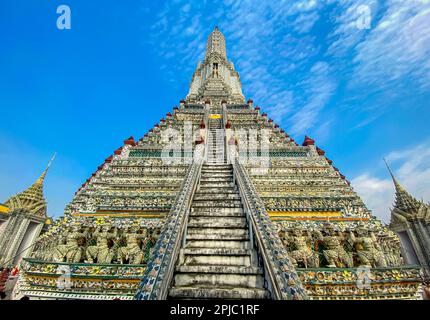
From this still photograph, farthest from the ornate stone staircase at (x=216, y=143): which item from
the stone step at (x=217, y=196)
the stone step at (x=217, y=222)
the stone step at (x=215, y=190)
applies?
the stone step at (x=217, y=222)

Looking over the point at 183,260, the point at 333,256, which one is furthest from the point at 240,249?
the point at 333,256

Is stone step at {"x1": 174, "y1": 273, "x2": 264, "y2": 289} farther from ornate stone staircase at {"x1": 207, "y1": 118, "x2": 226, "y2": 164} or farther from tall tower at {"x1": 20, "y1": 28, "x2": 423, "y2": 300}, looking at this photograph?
ornate stone staircase at {"x1": 207, "y1": 118, "x2": 226, "y2": 164}

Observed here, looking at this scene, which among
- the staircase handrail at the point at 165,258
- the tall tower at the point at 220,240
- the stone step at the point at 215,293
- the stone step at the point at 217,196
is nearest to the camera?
the staircase handrail at the point at 165,258

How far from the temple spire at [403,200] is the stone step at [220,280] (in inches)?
677

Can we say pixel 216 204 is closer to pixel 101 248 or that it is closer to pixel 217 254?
pixel 217 254

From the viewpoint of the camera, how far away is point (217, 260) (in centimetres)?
467

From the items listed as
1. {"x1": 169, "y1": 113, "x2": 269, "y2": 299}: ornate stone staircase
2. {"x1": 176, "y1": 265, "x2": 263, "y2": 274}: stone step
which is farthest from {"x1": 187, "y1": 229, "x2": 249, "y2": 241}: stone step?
{"x1": 176, "y1": 265, "x2": 263, "y2": 274}: stone step

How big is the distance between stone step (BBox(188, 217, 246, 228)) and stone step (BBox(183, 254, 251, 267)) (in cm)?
97

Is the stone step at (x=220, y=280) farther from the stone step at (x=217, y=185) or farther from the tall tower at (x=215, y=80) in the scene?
the tall tower at (x=215, y=80)

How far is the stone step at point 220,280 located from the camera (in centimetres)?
407

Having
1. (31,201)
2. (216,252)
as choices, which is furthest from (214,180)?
(31,201)

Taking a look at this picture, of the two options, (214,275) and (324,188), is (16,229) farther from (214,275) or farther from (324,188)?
(324,188)

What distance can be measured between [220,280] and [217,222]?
1.80m

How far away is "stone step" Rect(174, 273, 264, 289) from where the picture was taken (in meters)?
4.07
